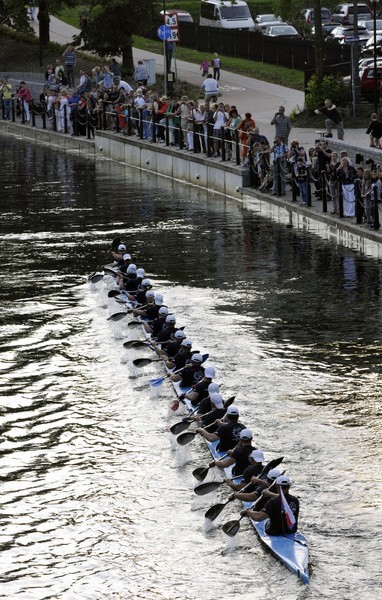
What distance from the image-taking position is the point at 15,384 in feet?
91.0

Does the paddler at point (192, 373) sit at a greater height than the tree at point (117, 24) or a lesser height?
lesser

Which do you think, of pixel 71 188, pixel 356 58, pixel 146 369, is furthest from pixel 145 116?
pixel 146 369

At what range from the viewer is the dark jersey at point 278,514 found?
19578mm

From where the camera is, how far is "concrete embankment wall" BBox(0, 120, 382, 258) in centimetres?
3800

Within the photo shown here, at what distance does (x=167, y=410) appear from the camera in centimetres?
2644

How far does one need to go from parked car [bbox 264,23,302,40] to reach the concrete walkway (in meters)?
4.60

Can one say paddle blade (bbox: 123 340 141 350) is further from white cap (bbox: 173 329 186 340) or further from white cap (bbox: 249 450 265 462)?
white cap (bbox: 249 450 265 462)

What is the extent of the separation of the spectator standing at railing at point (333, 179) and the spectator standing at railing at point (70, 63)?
84.0 feet

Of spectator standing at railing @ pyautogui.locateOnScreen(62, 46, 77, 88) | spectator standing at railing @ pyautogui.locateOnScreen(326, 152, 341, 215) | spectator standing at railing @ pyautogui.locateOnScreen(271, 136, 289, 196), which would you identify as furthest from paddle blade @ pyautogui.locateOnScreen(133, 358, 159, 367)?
spectator standing at railing @ pyautogui.locateOnScreen(62, 46, 77, 88)

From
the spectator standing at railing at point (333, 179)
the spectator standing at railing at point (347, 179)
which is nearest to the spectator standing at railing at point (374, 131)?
the spectator standing at railing at point (333, 179)

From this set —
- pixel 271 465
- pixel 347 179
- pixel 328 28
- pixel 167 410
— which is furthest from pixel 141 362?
pixel 328 28

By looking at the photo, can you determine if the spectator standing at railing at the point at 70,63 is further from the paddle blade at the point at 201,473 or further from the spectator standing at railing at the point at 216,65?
the paddle blade at the point at 201,473

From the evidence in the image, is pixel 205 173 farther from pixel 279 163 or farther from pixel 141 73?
pixel 141 73

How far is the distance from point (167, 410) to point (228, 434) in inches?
158
